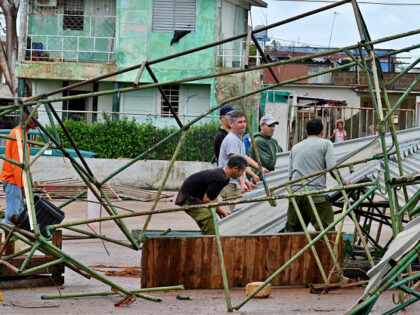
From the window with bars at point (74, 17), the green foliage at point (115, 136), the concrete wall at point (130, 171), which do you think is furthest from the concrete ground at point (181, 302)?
the window with bars at point (74, 17)

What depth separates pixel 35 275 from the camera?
7488 mm

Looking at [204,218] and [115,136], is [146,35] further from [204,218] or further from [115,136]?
[204,218]

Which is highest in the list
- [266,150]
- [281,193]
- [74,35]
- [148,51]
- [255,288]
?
[74,35]

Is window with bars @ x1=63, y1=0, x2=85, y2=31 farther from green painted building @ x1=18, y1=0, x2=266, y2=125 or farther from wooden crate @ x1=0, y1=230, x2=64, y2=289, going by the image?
wooden crate @ x1=0, y1=230, x2=64, y2=289

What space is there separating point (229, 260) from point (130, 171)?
14298 millimetres

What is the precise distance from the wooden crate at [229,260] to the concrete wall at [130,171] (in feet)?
44.3

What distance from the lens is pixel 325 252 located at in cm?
767

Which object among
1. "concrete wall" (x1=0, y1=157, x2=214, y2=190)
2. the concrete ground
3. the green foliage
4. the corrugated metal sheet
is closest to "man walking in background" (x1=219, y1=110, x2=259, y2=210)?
the corrugated metal sheet

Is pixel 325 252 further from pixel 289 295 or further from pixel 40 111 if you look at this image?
pixel 40 111

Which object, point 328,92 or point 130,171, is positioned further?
point 328,92

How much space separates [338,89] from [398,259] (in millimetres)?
29535

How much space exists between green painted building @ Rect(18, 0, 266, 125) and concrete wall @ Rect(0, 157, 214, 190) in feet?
18.7

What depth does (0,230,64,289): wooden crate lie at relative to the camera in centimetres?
727

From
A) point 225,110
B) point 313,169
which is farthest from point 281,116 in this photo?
point 313,169
